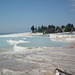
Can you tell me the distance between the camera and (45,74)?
536cm

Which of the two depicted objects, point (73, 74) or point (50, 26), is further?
point (50, 26)

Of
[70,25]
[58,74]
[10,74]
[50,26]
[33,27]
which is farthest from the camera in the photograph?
[33,27]

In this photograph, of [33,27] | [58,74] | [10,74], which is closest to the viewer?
[58,74]

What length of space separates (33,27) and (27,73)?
104481 millimetres

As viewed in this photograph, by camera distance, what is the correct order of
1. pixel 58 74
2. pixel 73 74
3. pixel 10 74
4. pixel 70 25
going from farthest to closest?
pixel 70 25 → pixel 10 74 → pixel 73 74 → pixel 58 74

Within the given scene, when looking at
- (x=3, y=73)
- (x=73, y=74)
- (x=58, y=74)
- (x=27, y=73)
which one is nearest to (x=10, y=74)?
(x=3, y=73)

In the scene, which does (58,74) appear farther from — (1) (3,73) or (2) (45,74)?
(1) (3,73)

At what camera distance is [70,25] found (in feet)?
302

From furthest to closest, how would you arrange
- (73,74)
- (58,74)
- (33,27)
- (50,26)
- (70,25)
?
(33,27) < (50,26) < (70,25) < (73,74) < (58,74)

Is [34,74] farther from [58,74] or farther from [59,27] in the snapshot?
[59,27]

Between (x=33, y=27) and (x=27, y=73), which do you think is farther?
(x=33, y=27)

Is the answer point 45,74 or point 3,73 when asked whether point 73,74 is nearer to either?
point 45,74

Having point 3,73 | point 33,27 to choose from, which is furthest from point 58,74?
point 33,27

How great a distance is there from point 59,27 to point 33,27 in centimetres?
2542
